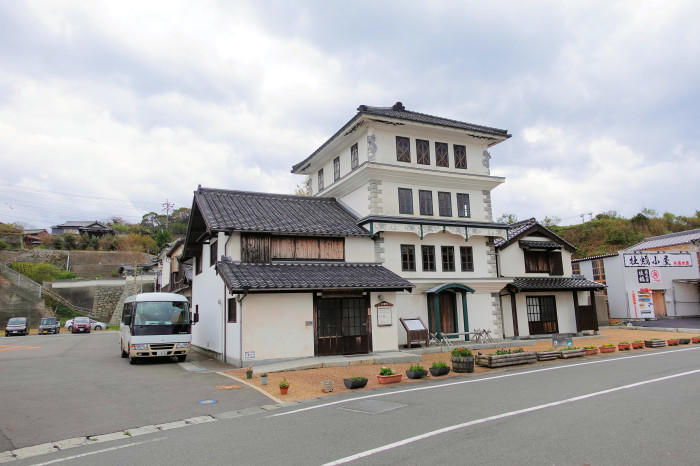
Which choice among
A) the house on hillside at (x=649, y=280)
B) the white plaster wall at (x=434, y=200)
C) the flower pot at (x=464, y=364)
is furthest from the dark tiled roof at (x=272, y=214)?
the house on hillside at (x=649, y=280)

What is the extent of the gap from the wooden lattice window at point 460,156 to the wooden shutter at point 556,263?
8.84 meters

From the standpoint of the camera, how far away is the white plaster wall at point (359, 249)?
2110cm

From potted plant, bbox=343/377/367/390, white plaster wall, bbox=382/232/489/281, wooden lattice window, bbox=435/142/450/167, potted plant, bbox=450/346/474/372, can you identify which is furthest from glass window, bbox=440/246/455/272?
potted plant, bbox=343/377/367/390

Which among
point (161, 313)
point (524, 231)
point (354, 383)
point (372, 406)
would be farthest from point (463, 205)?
point (372, 406)

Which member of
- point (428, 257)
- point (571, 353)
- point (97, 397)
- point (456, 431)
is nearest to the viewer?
point (456, 431)

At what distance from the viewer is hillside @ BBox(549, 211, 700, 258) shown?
168 ft

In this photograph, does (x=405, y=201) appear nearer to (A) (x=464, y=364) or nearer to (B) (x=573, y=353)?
(B) (x=573, y=353)

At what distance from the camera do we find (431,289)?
22.0m

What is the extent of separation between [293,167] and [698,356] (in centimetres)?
2250

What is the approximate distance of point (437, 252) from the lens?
23.2 m

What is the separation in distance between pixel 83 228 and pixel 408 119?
7473 centimetres

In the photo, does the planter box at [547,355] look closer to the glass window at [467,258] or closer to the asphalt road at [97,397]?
the glass window at [467,258]

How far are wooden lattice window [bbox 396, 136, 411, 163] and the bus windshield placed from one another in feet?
40.8

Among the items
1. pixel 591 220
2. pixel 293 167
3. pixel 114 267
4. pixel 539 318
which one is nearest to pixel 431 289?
pixel 539 318
